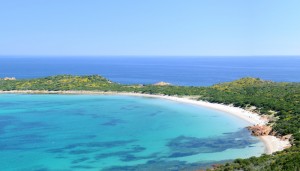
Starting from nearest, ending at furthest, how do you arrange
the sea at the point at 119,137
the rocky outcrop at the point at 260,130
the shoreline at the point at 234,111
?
the sea at the point at 119,137 → the shoreline at the point at 234,111 → the rocky outcrop at the point at 260,130

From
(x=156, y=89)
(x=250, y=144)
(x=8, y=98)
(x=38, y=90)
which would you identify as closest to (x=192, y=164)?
(x=250, y=144)

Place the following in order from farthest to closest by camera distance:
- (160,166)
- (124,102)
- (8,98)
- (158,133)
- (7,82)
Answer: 1. (7,82)
2. (8,98)
3. (124,102)
4. (158,133)
5. (160,166)

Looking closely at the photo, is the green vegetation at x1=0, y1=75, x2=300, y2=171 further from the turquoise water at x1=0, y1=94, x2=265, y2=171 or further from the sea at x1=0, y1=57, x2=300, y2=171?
the turquoise water at x1=0, y1=94, x2=265, y2=171

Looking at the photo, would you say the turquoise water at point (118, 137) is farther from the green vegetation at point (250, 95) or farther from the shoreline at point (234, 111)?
the green vegetation at point (250, 95)

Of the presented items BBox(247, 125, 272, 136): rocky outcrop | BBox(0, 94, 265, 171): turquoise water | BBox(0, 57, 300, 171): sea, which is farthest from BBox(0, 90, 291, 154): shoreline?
BBox(0, 94, 265, 171): turquoise water

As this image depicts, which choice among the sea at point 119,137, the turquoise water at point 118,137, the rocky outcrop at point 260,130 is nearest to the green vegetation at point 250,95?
the rocky outcrop at point 260,130

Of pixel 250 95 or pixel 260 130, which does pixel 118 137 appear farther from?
pixel 250 95

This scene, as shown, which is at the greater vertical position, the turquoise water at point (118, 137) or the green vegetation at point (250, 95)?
the green vegetation at point (250, 95)

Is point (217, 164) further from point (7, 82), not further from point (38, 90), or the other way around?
point (7, 82)
